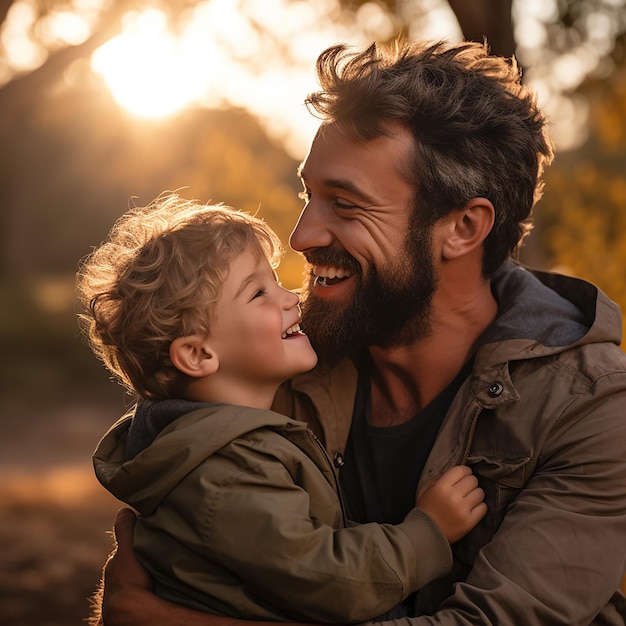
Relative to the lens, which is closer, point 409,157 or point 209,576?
point 209,576

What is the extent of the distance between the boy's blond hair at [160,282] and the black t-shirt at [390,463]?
28.3 inches

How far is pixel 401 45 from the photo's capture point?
3.32 metres

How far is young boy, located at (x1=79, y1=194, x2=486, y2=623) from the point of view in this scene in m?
2.25

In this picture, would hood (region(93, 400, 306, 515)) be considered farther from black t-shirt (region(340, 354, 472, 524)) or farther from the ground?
the ground

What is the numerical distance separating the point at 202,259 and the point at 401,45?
1.27 metres

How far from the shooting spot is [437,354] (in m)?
3.16

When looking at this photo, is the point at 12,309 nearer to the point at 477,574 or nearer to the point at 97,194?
the point at 97,194

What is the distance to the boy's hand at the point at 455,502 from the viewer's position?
2469 millimetres

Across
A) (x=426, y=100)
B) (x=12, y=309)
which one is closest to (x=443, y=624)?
(x=426, y=100)


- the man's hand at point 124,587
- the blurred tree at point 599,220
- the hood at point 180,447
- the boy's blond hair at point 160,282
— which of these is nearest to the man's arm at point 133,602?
the man's hand at point 124,587

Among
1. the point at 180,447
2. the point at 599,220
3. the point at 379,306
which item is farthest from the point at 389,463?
the point at 599,220

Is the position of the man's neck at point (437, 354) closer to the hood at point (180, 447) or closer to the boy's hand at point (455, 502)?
the boy's hand at point (455, 502)

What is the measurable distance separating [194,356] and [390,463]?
31.7 inches

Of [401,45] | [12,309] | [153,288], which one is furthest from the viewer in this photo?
[12,309]
